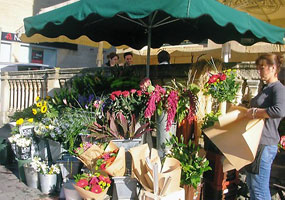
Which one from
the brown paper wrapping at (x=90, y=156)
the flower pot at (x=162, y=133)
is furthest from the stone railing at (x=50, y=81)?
the brown paper wrapping at (x=90, y=156)

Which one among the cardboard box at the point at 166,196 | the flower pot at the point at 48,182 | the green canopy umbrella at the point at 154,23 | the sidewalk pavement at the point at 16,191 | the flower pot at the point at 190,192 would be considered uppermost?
the green canopy umbrella at the point at 154,23

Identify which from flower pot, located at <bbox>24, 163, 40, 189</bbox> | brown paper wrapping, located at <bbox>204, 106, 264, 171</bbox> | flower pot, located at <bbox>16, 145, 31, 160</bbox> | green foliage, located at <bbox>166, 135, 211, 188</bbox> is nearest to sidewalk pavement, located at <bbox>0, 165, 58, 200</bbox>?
flower pot, located at <bbox>24, 163, 40, 189</bbox>

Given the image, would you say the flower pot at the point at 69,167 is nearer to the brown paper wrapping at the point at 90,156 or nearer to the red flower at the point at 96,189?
the brown paper wrapping at the point at 90,156

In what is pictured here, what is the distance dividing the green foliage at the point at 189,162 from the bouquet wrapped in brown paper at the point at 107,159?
0.60 meters

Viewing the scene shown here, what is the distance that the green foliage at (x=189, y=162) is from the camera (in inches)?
123

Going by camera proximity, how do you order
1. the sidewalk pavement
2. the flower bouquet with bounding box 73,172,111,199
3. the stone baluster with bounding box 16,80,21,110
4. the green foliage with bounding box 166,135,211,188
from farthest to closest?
the stone baluster with bounding box 16,80,21,110
the sidewalk pavement
the green foliage with bounding box 166,135,211,188
the flower bouquet with bounding box 73,172,111,199

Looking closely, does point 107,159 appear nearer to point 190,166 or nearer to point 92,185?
point 92,185

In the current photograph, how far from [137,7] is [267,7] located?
4.72 metres

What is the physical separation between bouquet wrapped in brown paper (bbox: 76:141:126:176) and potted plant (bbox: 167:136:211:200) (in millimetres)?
597

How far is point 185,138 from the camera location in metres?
3.75

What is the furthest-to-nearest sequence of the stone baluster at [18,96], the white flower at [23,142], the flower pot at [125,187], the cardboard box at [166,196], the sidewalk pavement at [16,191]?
the stone baluster at [18,96], the white flower at [23,142], the sidewalk pavement at [16,191], the flower pot at [125,187], the cardboard box at [166,196]

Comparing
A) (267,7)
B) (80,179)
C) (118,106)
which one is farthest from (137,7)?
(267,7)

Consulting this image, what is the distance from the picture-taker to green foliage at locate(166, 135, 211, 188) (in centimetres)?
313

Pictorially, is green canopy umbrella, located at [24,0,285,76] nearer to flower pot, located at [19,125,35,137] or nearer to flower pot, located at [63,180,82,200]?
flower pot, located at [19,125,35,137]
